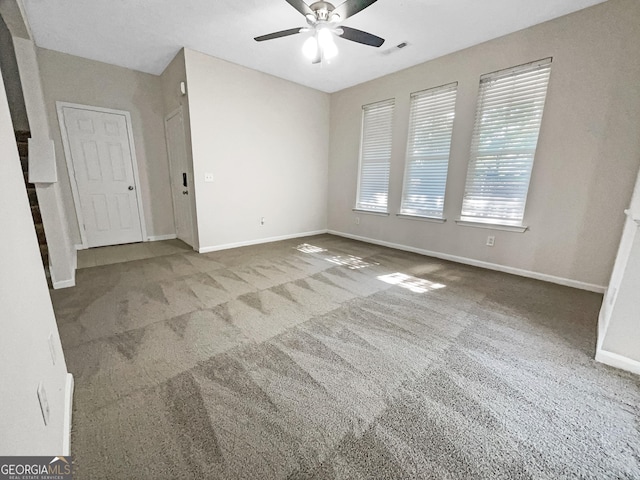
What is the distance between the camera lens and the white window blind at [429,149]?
3.61m

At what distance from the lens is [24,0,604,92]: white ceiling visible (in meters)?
2.48

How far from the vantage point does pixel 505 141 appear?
3.12m

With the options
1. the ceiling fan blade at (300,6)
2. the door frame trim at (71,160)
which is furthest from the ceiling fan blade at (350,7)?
the door frame trim at (71,160)

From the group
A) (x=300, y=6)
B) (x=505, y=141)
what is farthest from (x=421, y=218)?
(x=300, y=6)

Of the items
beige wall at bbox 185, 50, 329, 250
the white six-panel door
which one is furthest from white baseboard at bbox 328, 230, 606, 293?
the white six-panel door

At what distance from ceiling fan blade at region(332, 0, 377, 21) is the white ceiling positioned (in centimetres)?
62

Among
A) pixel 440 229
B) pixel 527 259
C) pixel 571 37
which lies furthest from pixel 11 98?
pixel 527 259

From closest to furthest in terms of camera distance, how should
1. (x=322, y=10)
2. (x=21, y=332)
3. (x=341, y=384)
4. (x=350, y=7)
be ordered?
(x=21, y=332)
(x=341, y=384)
(x=350, y=7)
(x=322, y=10)

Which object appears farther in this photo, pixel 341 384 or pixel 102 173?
pixel 102 173

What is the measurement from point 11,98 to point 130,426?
14.3 ft

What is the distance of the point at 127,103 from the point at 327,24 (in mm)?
3699

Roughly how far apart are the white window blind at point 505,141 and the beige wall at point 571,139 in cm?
9

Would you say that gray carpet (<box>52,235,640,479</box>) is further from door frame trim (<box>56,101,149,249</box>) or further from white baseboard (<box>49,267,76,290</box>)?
door frame trim (<box>56,101,149,249</box>)

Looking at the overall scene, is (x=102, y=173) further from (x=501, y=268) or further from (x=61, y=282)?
(x=501, y=268)
